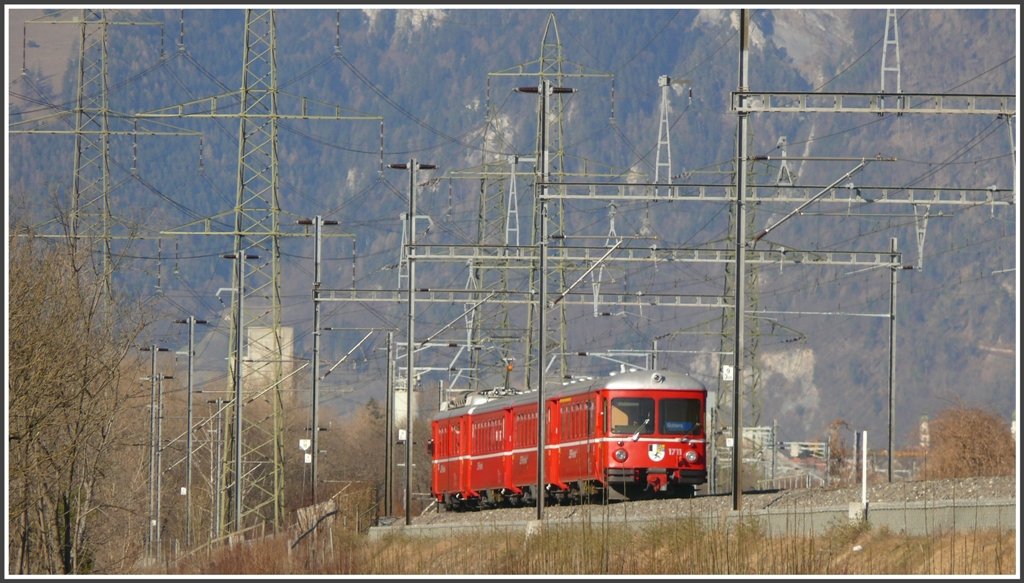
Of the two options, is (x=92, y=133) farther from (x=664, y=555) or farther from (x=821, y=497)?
(x=664, y=555)

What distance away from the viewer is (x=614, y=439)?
4106cm

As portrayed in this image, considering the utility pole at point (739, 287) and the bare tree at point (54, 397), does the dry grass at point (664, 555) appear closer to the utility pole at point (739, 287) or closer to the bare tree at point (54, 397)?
the utility pole at point (739, 287)

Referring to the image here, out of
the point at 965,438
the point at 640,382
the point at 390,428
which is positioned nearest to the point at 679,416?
the point at 640,382

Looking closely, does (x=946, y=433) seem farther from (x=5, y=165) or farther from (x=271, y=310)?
(x=5, y=165)

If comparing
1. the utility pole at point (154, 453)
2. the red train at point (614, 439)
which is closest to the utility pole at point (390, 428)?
the red train at point (614, 439)

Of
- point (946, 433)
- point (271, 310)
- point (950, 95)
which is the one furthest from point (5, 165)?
point (946, 433)

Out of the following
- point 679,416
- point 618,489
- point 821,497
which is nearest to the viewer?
point 821,497

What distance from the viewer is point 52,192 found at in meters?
49.9

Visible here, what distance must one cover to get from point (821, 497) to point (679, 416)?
7.24m

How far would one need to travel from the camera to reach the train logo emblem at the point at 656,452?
41.4 meters

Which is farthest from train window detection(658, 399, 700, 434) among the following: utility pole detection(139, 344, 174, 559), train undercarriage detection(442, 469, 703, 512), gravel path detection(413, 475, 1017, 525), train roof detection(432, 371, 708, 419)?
utility pole detection(139, 344, 174, 559)

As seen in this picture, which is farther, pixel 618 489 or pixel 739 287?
pixel 618 489

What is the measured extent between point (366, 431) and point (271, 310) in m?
104

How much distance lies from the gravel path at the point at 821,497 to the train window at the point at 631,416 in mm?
1459
